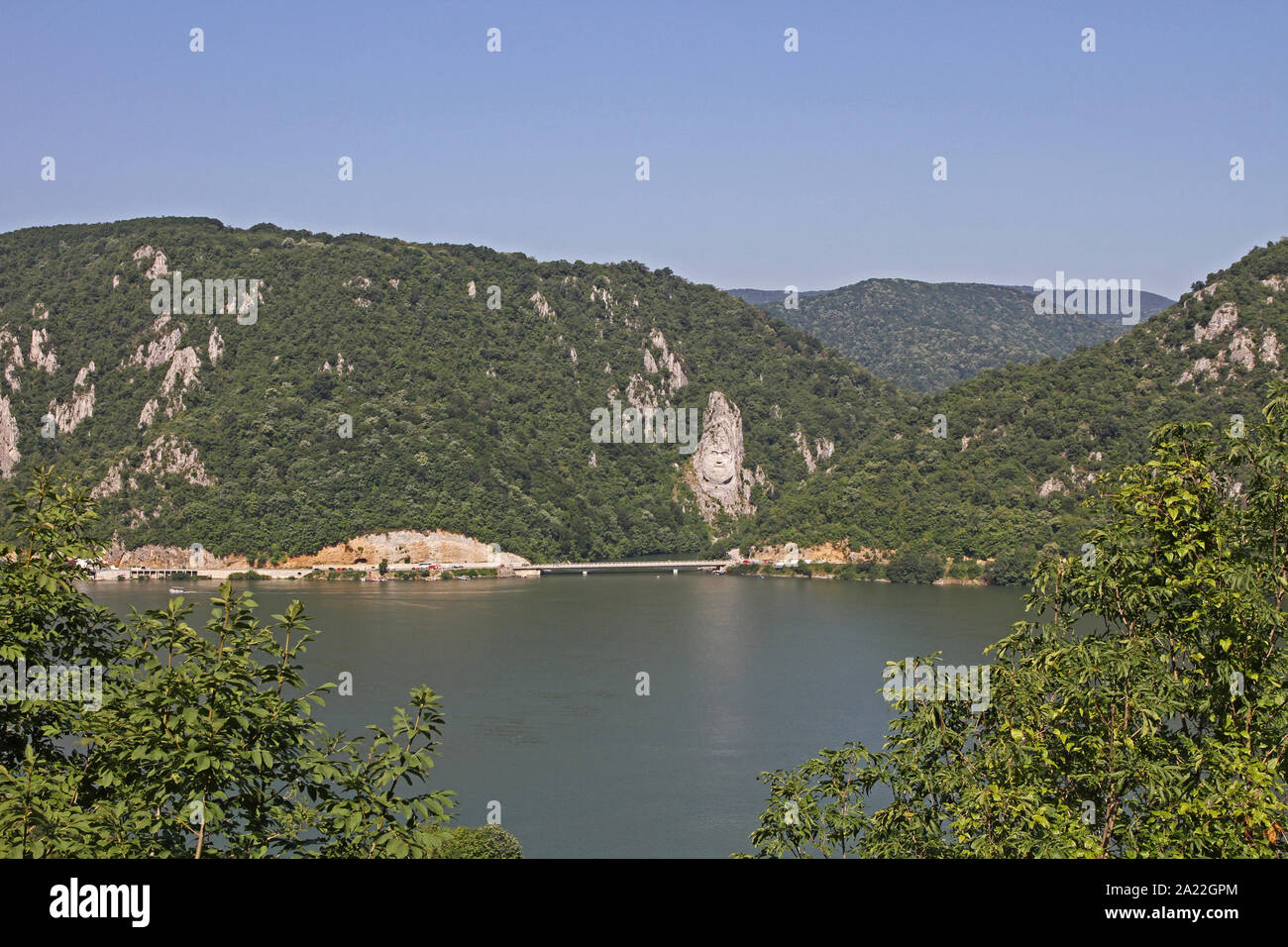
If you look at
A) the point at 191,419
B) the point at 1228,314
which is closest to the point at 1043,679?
the point at 1228,314

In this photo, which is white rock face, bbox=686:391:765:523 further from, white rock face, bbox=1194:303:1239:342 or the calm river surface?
white rock face, bbox=1194:303:1239:342

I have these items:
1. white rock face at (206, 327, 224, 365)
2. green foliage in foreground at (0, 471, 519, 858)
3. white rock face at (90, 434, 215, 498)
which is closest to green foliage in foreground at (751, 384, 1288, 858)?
green foliage in foreground at (0, 471, 519, 858)

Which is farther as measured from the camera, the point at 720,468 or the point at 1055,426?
the point at 720,468

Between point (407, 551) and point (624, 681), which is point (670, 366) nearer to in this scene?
point (407, 551)

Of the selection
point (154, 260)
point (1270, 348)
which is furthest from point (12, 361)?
point (1270, 348)

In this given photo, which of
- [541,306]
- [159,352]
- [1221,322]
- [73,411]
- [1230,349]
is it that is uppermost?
[541,306]
